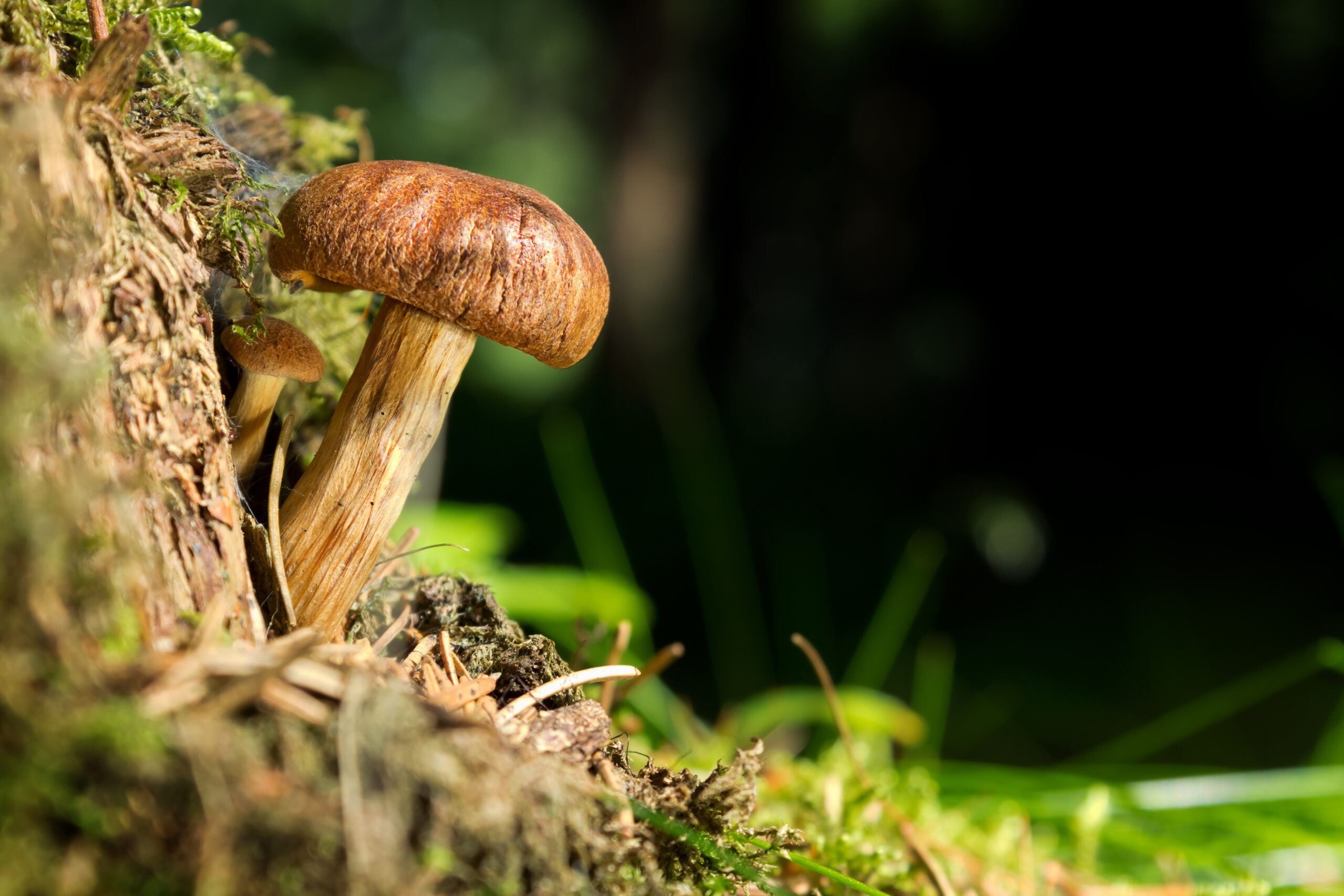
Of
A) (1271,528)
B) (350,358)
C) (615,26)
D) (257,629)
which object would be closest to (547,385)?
(615,26)

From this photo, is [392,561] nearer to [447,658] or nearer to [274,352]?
[447,658]

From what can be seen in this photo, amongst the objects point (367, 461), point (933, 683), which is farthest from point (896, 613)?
point (367, 461)

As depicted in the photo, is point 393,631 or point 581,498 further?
point 581,498

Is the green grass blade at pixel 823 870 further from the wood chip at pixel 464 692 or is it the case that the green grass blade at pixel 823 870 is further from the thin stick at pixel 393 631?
the thin stick at pixel 393 631

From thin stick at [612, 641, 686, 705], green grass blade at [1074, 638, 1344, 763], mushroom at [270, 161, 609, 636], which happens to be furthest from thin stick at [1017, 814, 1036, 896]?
mushroom at [270, 161, 609, 636]

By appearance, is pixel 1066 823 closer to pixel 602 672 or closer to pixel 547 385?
pixel 602 672

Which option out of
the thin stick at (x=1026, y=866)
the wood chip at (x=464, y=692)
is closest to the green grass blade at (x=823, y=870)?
the wood chip at (x=464, y=692)
